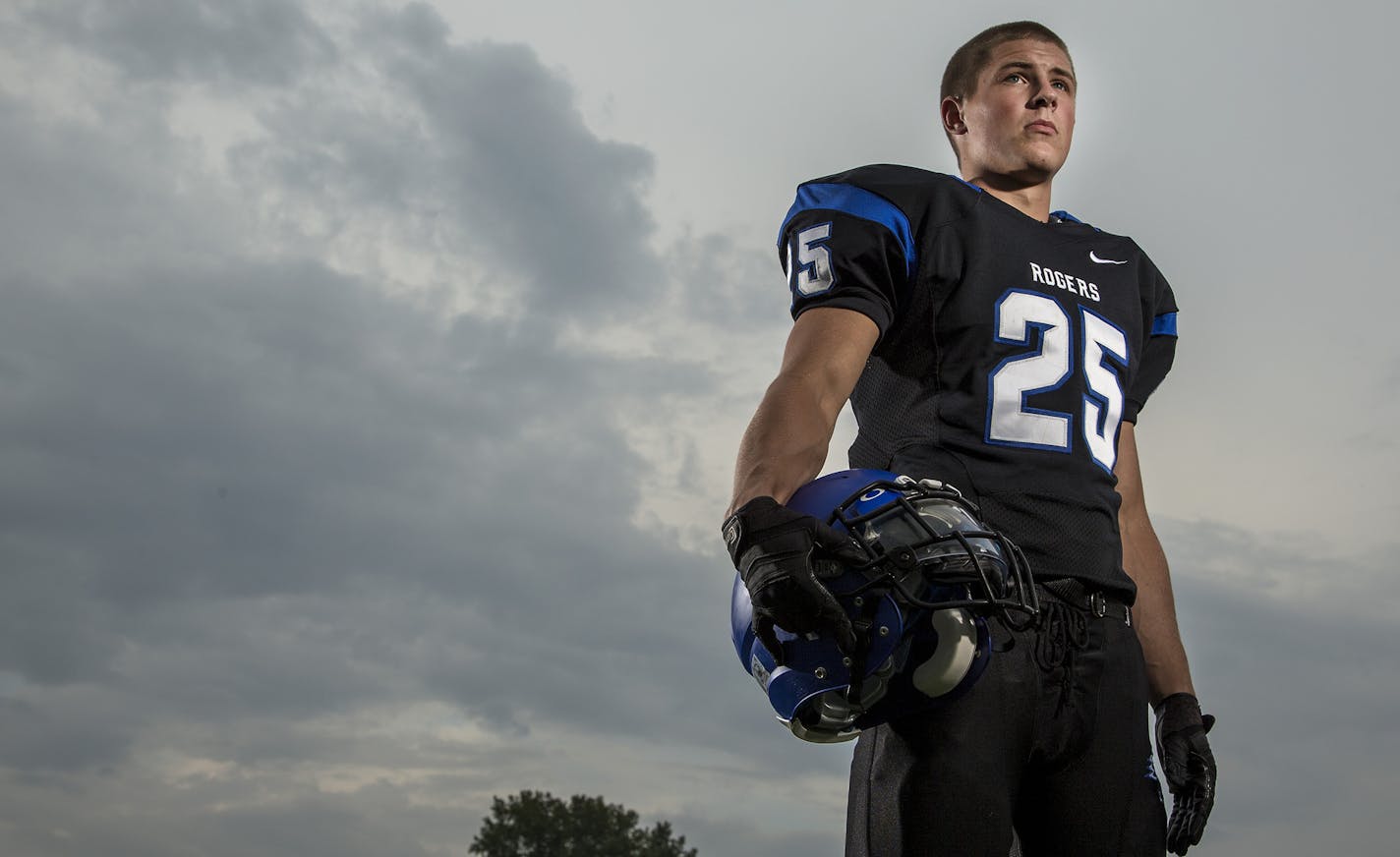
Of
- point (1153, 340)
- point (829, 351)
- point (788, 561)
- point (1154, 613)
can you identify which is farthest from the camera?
point (1153, 340)

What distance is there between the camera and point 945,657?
2.68 m

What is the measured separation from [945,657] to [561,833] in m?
43.5

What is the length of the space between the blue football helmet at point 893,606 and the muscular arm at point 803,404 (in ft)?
0.22

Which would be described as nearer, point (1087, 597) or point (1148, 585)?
point (1087, 597)

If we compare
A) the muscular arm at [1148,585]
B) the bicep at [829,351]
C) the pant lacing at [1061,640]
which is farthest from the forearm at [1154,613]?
the bicep at [829,351]

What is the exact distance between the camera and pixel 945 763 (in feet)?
8.98

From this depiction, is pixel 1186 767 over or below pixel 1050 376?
below

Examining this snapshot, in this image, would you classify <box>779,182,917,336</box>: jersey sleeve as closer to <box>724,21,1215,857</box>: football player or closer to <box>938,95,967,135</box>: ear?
<box>724,21,1215,857</box>: football player

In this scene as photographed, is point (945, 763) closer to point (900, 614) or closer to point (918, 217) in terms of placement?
point (900, 614)

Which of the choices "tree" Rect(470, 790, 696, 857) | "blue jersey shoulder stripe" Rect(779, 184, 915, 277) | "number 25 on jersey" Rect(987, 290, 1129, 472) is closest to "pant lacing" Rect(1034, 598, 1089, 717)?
"number 25 on jersey" Rect(987, 290, 1129, 472)

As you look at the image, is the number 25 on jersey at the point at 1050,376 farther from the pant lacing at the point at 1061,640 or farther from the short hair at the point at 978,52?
the short hair at the point at 978,52

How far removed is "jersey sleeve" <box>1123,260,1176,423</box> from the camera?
369 centimetres

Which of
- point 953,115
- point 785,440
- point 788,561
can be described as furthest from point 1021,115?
point 788,561

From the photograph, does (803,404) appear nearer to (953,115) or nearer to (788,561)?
(788,561)
